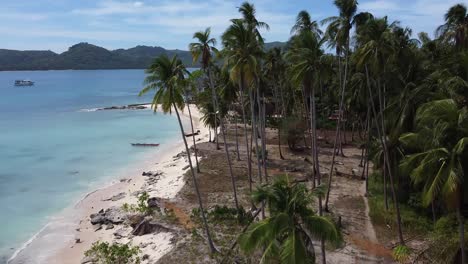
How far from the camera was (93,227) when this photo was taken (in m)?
29.8

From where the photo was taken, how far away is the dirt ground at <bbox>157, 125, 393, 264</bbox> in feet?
70.2

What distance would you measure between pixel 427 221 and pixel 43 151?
5587 cm

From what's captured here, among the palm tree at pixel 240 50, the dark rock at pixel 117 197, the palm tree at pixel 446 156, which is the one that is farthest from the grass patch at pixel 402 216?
the dark rock at pixel 117 197

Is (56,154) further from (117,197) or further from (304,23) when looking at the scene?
(304,23)

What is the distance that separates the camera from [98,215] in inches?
1225

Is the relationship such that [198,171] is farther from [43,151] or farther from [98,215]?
[43,151]

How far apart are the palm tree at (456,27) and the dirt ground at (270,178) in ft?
42.0

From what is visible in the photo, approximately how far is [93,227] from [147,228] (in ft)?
19.0

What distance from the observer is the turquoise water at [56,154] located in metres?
35.8

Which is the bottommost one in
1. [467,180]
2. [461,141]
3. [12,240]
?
[12,240]

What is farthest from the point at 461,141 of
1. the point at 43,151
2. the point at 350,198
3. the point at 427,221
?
the point at 43,151

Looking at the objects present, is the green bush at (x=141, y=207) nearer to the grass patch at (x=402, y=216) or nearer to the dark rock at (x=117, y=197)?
the dark rock at (x=117, y=197)


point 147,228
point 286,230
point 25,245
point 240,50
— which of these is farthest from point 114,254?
point 286,230

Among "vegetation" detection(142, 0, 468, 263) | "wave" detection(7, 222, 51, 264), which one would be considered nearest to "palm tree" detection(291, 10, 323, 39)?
"vegetation" detection(142, 0, 468, 263)
